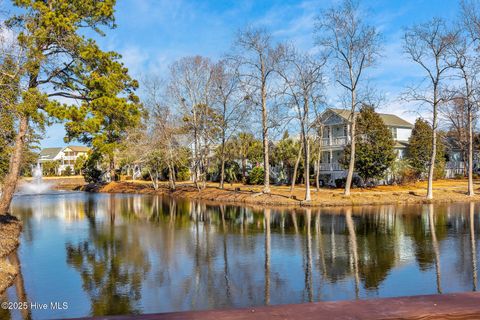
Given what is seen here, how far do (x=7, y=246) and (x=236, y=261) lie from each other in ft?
27.9

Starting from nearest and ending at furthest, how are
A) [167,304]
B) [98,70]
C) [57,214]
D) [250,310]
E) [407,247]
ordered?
[250,310]
[167,304]
[407,247]
[98,70]
[57,214]

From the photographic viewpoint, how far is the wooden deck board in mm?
5031

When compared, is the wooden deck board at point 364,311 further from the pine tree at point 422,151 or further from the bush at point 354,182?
the pine tree at point 422,151

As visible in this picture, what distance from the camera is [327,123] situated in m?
51.6

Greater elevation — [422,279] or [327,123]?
[327,123]

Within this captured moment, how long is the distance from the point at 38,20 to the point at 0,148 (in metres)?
8.83

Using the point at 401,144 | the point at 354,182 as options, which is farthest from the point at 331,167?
the point at 401,144

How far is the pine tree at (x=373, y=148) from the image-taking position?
4106cm

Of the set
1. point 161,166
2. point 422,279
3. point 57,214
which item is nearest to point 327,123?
point 161,166

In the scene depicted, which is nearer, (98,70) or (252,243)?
(252,243)

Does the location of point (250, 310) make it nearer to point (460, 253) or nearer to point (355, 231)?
point (460, 253)

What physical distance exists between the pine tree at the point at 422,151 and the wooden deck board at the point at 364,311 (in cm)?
4227

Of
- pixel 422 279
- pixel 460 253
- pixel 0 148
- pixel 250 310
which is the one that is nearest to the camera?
pixel 250 310

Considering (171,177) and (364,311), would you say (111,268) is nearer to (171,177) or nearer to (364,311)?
(364,311)
